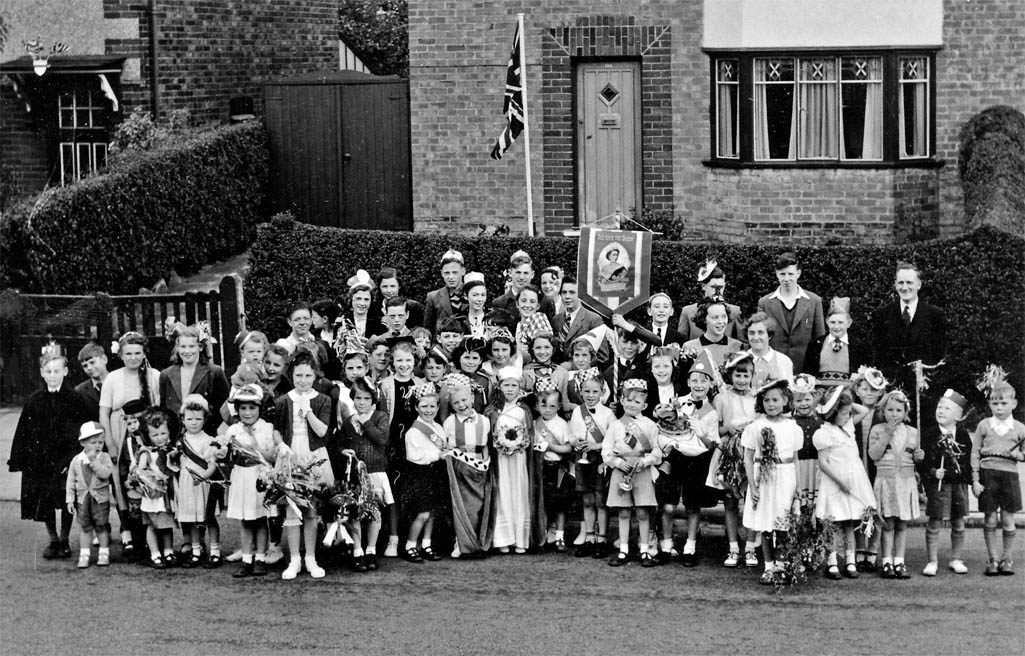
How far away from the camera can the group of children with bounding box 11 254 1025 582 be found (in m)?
9.93

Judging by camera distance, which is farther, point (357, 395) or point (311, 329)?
point (311, 329)

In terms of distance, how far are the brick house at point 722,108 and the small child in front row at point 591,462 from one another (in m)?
5.94

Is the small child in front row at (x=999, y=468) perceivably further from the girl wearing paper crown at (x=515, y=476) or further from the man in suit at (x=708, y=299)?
the girl wearing paper crown at (x=515, y=476)

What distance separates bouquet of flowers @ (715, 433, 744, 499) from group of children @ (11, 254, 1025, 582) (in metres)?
0.01

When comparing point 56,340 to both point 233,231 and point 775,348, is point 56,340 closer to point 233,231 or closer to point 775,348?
point 233,231

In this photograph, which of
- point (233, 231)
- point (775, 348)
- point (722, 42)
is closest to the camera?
point (775, 348)

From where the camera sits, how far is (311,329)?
39.0 ft

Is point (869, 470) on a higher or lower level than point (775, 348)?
lower

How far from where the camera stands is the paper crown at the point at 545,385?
10.8m

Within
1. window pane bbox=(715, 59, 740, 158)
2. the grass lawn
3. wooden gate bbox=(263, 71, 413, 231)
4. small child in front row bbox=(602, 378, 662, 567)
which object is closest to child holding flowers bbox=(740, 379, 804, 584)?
the grass lawn

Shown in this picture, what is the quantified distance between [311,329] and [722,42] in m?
6.44

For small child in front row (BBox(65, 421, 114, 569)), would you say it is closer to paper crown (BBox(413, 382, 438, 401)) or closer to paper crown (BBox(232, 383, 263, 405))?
paper crown (BBox(232, 383, 263, 405))

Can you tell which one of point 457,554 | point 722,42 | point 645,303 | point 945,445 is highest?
point 722,42

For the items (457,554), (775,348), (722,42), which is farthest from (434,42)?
(457,554)
